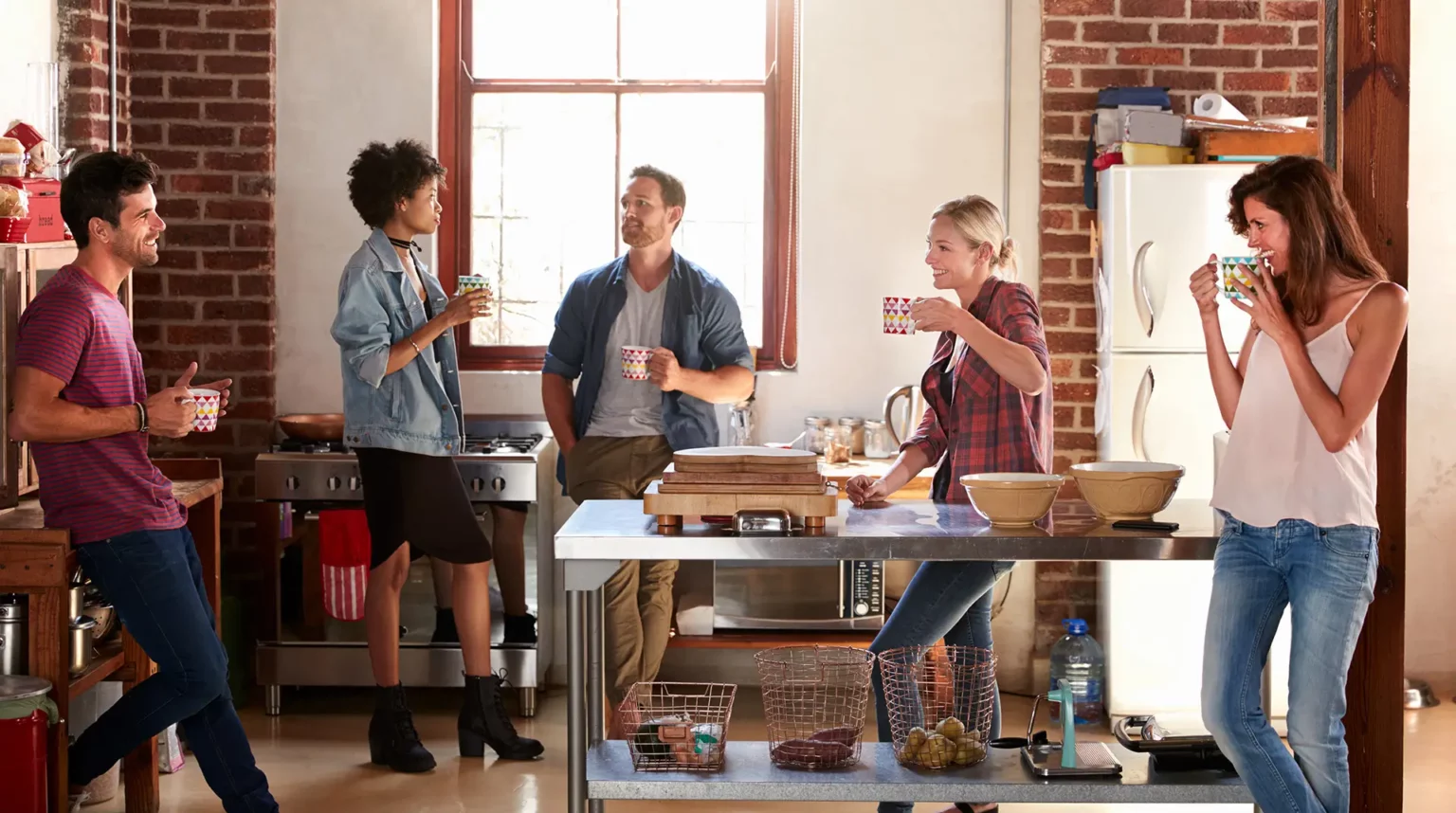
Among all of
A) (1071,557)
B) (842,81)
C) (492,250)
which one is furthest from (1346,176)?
(492,250)

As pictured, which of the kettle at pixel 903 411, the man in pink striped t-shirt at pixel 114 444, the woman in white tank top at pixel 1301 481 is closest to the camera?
the woman in white tank top at pixel 1301 481

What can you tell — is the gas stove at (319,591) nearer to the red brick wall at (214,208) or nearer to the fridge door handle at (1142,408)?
the red brick wall at (214,208)

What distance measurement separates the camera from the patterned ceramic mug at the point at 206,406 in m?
3.34

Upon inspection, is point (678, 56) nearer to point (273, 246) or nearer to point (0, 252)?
point (273, 246)

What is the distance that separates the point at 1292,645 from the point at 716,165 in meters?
3.29

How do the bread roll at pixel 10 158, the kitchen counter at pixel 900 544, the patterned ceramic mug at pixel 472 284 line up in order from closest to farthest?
the kitchen counter at pixel 900 544 → the bread roll at pixel 10 158 → the patterned ceramic mug at pixel 472 284

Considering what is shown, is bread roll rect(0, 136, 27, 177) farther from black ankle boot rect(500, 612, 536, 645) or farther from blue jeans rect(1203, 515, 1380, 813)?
blue jeans rect(1203, 515, 1380, 813)

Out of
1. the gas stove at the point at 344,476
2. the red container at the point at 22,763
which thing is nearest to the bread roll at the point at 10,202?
the red container at the point at 22,763

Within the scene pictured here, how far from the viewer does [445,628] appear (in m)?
4.98

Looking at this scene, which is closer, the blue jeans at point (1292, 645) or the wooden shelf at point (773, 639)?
the blue jeans at point (1292, 645)

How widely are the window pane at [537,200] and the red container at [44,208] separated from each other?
6.23 ft

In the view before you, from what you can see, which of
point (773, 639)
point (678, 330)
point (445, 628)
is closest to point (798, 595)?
point (773, 639)

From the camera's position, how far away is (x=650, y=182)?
441 cm

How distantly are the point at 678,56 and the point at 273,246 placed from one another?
1.65 m
